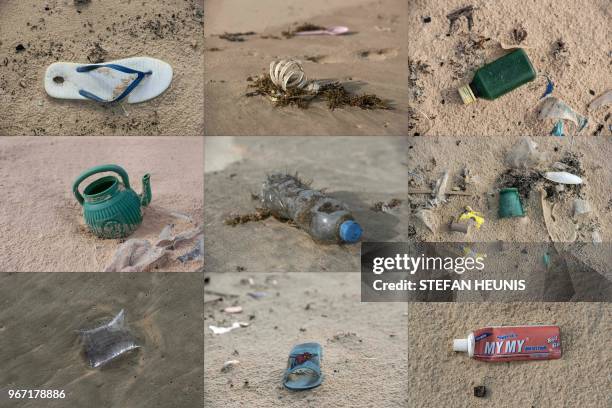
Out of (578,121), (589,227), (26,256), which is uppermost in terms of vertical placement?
(578,121)

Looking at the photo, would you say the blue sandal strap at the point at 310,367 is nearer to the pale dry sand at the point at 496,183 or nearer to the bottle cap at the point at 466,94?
the pale dry sand at the point at 496,183

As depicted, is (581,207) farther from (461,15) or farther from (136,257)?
(136,257)

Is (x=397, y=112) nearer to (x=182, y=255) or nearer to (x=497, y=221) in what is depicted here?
(x=497, y=221)

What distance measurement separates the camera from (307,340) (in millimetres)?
3062

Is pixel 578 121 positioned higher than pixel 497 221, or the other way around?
pixel 578 121

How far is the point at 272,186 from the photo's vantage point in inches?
128

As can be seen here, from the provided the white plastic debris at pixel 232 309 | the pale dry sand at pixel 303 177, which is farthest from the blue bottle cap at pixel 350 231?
the white plastic debris at pixel 232 309

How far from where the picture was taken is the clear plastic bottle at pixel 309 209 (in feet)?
9.95

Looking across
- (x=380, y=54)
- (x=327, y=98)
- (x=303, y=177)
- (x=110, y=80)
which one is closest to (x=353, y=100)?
(x=327, y=98)

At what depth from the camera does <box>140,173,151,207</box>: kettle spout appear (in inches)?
122

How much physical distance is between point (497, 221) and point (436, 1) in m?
1.32

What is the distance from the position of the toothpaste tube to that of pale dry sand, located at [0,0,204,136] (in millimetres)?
1918

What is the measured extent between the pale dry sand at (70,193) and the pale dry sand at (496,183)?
1.27 m

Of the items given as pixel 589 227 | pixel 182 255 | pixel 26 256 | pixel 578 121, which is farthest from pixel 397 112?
pixel 26 256
